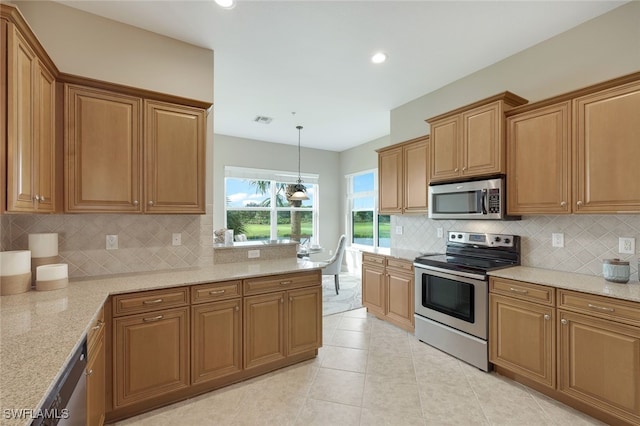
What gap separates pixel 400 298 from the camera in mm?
3641

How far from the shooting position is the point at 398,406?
220 cm

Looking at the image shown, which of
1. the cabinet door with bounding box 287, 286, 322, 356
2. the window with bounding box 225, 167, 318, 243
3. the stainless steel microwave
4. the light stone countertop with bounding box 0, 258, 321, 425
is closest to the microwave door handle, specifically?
the stainless steel microwave

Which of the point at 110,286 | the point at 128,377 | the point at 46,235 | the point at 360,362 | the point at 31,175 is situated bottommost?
the point at 360,362

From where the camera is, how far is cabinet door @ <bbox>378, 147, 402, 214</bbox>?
4.02 metres

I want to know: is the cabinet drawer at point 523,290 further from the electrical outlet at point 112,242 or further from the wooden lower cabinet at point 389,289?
the electrical outlet at point 112,242

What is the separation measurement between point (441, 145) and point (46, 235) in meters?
3.66

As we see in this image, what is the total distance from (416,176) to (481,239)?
1.09 meters

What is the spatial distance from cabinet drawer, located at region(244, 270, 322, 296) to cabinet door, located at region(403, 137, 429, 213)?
5.55ft

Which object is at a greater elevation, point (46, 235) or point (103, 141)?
point (103, 141)

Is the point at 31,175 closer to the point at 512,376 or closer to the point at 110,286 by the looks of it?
the point at 110,286

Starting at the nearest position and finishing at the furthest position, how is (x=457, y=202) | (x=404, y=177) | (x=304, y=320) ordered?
(x=304, y=320)
(x=457, y=202)
(x=404, y=177)

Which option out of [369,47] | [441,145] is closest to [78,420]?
[369,47]

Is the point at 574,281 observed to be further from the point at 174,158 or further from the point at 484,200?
the point at 174,158

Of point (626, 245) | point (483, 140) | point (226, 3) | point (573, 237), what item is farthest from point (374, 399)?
point (226, 3)
